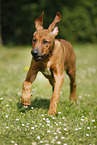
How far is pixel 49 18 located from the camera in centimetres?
1655

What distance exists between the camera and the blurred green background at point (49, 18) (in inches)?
658

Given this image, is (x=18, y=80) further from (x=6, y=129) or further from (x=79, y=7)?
(x=79, y=7)

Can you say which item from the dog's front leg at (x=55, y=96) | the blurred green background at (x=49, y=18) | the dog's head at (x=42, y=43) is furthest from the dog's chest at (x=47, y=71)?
the blurred green background at (x=49, y=18)

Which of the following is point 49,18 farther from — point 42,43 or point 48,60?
point 42,43

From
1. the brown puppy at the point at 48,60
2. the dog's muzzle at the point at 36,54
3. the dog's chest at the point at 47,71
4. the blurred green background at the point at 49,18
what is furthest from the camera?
the blurred green background at the point at 49,18

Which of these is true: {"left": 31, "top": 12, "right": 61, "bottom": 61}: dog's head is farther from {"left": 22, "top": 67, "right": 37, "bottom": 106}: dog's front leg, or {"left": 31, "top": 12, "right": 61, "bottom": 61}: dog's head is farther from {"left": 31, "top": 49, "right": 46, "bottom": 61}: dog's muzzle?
{"left": 22, "top": 67, "right": 37, "bottom": 106}: dog's front leg

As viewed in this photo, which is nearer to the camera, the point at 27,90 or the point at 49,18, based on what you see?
the point at 27,90

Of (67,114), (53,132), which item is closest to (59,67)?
(67,114)

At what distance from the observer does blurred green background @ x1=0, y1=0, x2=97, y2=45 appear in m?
16.7

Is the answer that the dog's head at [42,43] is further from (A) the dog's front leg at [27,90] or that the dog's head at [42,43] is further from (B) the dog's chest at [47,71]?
(A) the dog's front leg at [27,90]

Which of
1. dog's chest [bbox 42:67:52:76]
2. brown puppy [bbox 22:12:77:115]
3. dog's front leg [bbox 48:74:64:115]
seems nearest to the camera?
brown puppy [bbox 22:12:77:115]

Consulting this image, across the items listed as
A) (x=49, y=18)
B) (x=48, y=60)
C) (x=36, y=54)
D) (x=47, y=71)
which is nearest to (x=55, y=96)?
(x=47, y=71)

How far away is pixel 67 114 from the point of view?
155 inches

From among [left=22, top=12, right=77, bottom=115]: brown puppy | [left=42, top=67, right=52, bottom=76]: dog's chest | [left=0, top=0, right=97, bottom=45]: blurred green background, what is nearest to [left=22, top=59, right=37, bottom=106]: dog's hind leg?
[left=22, top=12, right=77, bottom=115]: brown puppy
